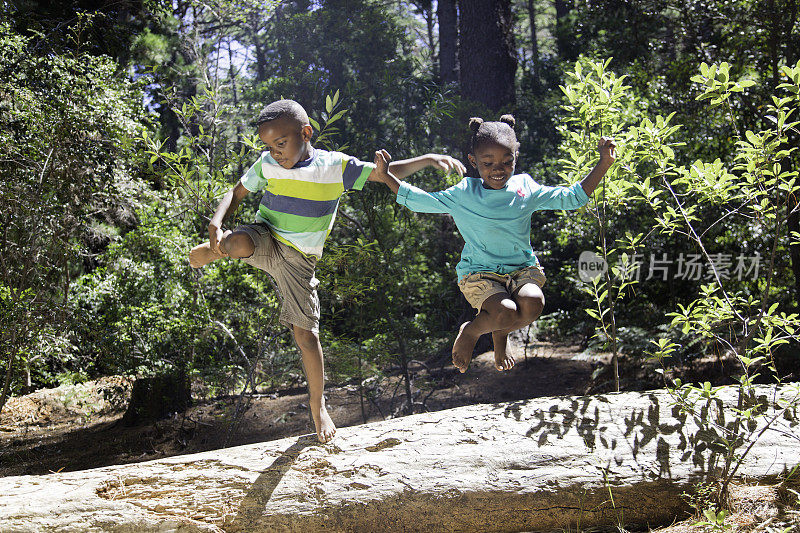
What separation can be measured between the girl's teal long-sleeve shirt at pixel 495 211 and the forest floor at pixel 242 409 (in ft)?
8.61

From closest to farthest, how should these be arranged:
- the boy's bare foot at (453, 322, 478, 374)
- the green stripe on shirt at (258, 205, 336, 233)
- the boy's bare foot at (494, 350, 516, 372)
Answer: the green stripe on shirt at (258, 205, 336, 233)
the boy's bare foot at (453, 322, 478, 374)
the boy's bare foot at (494, 350, 516, 372)

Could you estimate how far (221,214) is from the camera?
3.34m

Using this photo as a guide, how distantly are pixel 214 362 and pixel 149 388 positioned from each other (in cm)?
90

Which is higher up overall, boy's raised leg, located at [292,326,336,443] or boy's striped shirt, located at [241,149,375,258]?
boy's striped shirt, located at [241,149,375,258]

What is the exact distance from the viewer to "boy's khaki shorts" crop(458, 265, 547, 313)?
140 inches

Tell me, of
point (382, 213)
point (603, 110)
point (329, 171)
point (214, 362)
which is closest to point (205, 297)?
point (214, 362)

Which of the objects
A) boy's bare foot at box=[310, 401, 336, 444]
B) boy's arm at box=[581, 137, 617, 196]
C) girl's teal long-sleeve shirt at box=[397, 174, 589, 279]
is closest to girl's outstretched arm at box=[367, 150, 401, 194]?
girl's teal long-sleeve shirt at box=[397, 174, 589, 279]

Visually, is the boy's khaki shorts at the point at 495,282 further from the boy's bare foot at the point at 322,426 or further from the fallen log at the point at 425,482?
the boy's bare foot at the point at 322,426

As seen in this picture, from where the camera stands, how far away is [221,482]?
306 centimetres

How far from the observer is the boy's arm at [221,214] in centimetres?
319

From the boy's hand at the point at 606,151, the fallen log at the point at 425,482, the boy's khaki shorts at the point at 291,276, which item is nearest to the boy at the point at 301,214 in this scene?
the boy's khaki shorts at the point at 291,276

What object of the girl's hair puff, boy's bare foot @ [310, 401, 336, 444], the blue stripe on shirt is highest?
the girl's hair puff

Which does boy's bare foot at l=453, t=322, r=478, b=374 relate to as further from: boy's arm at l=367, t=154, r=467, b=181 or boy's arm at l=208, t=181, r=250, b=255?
boy's arm at l=208, t=181, r=250, b=255

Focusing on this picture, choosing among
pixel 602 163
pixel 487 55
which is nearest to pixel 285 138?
pixel 602 163
